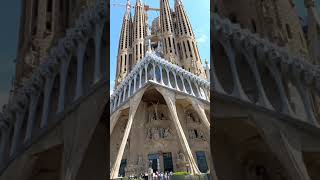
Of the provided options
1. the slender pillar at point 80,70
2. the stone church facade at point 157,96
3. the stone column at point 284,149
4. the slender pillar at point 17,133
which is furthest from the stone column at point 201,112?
the slender pillar at point 17,133

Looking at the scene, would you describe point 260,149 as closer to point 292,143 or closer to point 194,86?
point 292,143

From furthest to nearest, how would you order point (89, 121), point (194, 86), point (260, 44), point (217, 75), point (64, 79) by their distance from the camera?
point (194, 86)
point (260, 44)
point (217, 75)
point (64, 79)
point (89, 121)

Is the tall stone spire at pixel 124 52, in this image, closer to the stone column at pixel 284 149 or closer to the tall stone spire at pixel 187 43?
the tall stone spire at pixel 187 43

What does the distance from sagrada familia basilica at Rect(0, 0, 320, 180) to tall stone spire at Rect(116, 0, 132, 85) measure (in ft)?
0.05

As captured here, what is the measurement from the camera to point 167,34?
8.27 ft

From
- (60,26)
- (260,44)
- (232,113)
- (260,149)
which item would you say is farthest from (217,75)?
(60,26)

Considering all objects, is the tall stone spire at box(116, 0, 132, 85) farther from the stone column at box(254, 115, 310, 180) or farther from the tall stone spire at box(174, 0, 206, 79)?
the stone column at box(254, 115, 310, 180)

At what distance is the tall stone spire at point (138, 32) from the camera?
1.90 metres

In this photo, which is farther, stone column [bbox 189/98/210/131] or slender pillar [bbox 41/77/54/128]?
stone column [bbox 189/98/210/131]

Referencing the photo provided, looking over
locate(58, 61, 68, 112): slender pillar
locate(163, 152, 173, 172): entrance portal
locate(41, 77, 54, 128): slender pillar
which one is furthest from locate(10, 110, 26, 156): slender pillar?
locate(163, 152, 173, 172): entrance portal

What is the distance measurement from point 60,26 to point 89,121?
657 mm

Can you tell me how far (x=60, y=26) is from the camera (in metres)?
1.74

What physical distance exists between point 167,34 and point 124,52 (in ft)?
1.91

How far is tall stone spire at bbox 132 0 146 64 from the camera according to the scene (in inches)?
74.9
